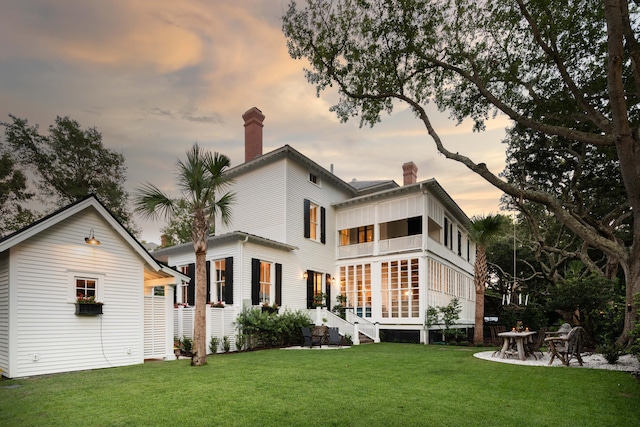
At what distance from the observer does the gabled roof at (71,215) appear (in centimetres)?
793

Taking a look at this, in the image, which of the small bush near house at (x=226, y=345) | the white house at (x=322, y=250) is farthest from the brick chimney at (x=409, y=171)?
the small bush near house at (x=226, y=345)

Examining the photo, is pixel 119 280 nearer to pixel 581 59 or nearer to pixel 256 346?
pixel 256 346

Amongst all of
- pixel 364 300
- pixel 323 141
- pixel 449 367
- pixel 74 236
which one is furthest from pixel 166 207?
pixel 323 141

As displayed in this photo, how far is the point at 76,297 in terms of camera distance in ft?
29.6

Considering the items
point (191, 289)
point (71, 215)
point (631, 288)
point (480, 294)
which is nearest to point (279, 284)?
point (191, 289)

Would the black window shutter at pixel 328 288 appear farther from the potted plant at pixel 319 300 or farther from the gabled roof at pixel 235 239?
the gabled roof at pixel 235 239

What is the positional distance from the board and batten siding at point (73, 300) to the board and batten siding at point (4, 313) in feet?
0.74

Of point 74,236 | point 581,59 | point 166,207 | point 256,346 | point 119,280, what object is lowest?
point 256,346

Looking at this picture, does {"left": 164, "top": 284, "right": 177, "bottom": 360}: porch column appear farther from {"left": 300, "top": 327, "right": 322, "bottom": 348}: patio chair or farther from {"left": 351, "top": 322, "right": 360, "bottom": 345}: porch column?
{"left": 351, "top": 322, "right": 360, "bottom": 345}: porch column

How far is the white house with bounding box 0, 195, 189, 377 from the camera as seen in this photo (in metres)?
8.02

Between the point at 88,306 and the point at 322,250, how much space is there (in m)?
11.4

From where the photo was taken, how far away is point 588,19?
1052 centimetres

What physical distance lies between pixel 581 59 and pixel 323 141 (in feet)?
44.6

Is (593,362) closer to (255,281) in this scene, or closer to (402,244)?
(402,244)
